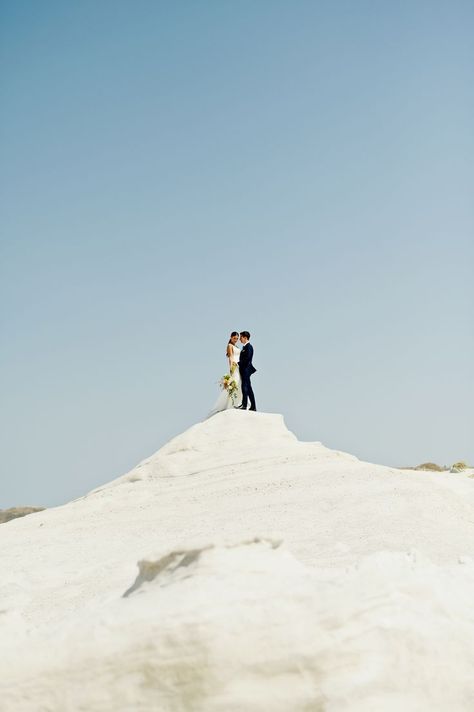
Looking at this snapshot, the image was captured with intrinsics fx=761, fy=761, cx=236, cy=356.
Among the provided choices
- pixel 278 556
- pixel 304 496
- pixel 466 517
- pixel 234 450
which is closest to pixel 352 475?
pixel 304 496

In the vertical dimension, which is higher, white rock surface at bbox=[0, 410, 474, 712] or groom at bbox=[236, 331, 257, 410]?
groom at bbox=[236, 331, 257, 410]

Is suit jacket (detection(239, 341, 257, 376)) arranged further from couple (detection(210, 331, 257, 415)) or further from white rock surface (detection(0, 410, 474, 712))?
white rock surface (detection(0, 410, 474, 712))

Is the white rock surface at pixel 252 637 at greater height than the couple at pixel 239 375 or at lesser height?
lesser

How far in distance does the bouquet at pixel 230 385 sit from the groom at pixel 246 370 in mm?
181

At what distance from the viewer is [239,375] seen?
15.7 meters

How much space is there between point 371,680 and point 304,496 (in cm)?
529

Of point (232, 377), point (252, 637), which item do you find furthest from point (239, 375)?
point (252, 637)

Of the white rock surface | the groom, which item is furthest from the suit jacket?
the white rock surface

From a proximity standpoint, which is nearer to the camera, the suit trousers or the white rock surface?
the white rock surface

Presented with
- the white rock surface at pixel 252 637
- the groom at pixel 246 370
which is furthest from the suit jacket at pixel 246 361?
the white rock surface at pixel 252 637

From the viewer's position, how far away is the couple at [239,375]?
1550 centimetres

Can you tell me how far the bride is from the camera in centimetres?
1564

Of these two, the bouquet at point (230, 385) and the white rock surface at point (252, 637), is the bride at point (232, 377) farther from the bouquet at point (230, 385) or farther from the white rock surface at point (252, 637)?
the white rock surface at point (252, 637)

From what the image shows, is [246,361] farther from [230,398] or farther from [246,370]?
[230,398]
